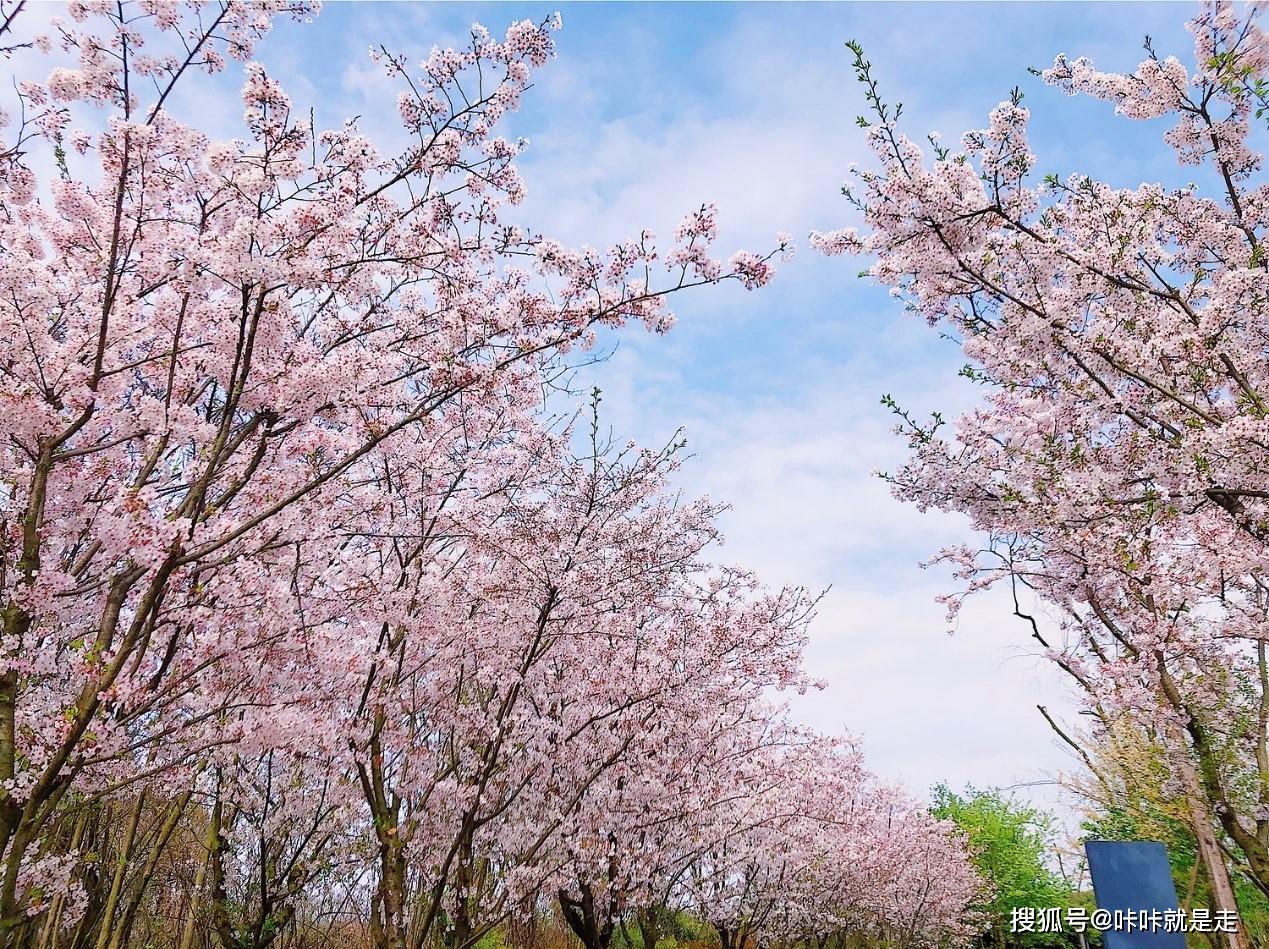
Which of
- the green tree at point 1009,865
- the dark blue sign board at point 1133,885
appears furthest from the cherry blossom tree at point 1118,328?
the green tree at point 1009,865

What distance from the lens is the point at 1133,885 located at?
7.01 metres

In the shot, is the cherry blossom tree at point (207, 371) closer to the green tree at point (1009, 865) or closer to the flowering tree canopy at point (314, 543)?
the flowering tree canopy at point (314, 543)

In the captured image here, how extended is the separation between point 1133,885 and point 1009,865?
116ft

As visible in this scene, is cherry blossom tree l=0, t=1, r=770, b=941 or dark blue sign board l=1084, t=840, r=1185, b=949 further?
dark blue sign board l=1084, t=840, r=1185, b=949

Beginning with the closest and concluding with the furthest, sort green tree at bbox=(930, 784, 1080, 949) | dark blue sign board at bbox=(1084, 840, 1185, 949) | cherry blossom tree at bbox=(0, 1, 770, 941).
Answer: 1. cherry blossom tree at bbox=(0, 1, 770, 941)
2. dark blue sign board at bbox=(1084, 840, 1185, 949)
3. green tree at bbox=(930, 784, 1080, 949)

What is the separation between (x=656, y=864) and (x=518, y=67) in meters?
9.21

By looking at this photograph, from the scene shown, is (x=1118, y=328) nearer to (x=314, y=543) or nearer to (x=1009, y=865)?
(x=314, y=543)

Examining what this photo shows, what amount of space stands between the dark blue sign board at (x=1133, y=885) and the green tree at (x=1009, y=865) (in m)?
30.4

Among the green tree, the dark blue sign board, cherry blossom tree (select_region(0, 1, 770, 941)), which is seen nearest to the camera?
A: cherry blossom tree (select_region(0, 1, 770, 941))

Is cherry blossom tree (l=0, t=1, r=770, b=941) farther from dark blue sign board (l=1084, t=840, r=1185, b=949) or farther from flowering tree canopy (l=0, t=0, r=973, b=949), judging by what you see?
dark blue sign board (l=1084, t=840, r=1185, b=949)

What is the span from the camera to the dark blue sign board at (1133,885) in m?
6.64

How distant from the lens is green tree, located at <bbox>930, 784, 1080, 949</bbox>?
3453 centimetres

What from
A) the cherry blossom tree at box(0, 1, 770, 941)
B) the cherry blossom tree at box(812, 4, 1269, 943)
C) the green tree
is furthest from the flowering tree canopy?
the green tree

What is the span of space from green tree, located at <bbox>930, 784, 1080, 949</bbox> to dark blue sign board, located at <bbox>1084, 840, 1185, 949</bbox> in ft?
99.9
